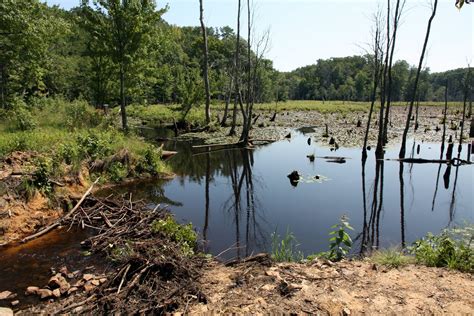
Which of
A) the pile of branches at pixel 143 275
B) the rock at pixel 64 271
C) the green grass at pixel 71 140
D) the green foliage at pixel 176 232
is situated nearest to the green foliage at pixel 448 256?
the pile of branches at pixel 143 275

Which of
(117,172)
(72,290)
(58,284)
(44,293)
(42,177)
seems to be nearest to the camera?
(44,293)

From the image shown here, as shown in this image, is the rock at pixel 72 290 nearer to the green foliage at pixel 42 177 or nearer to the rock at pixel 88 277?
the rock at pixel 88 277

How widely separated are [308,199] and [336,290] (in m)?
7.21

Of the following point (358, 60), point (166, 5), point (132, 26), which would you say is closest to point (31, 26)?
point (132, 26)

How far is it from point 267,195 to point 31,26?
11.6 m

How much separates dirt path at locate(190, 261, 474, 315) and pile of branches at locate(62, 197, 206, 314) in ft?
1.20

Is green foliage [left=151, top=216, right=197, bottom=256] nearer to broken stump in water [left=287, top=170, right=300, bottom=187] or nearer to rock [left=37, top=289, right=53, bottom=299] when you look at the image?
rock [left=37, top=289, right=53, bottom=299]

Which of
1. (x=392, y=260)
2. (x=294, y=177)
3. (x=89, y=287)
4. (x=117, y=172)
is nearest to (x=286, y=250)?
(x=392, y=260)

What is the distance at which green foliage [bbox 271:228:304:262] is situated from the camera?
7305mm

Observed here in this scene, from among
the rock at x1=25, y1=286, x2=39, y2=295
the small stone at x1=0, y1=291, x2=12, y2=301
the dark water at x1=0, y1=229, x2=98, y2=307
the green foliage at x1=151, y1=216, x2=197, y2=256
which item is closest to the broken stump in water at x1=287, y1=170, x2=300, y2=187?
the green foliage at x1=151, y1=216, x2=197, y2=256

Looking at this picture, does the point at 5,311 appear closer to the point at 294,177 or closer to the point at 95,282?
the point at 95,282

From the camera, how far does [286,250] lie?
7.58 meters

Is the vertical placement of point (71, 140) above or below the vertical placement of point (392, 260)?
above

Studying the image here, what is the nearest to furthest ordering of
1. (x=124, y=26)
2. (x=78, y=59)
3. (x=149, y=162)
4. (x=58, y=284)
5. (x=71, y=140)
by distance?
1. (x=58, y=284)
2. (x=71, y=140)
3. (x=149, y=162)
4. (x=124, y=26)
5. (x=78, y=59)
